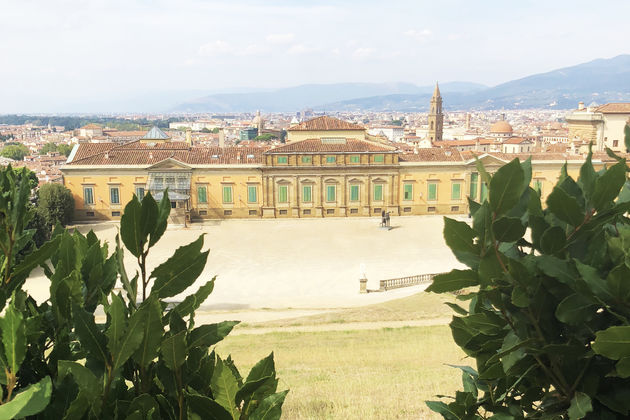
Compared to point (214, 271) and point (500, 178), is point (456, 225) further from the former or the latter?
point (214, 271)

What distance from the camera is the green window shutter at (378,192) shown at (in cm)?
4009

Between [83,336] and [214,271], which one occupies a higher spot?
[83,336]

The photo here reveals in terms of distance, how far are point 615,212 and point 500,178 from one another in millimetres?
549

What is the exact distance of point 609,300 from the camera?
1908 millimetres

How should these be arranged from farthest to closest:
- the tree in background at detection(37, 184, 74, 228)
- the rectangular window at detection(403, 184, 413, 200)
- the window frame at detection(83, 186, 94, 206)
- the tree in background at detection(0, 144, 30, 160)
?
the tree in background at detection(0, 144, 30, 160) < the rectangular window at detection(403, 184, 413, 200) < the window frame at detection(83, 186, 94, 206) < the tree in background at detection(37, 184, 74, 228)

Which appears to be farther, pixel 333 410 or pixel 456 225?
pixel 333 410

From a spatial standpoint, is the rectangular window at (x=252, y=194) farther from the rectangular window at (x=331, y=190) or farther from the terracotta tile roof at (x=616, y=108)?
the terracotta tile roof at (x=616, y=108)

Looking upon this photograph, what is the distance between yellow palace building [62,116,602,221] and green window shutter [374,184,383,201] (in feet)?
0.23

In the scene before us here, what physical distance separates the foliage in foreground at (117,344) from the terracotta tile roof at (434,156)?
39354 millimetres

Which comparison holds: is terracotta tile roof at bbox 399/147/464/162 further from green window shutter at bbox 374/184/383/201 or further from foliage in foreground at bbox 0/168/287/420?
foliage in foreground at bbox 0/168/287/420

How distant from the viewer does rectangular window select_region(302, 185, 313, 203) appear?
131 feet

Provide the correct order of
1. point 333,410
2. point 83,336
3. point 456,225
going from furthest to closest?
point 333,410
point 456,225
point 83,336

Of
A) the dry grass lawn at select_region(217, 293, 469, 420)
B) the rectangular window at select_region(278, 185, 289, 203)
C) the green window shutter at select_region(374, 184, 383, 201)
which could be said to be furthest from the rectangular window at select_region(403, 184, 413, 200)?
the dry grass lawn at select_region(217, 293, 469, 420)

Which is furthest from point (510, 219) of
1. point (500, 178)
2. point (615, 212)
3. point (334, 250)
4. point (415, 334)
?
point (334, 250)
